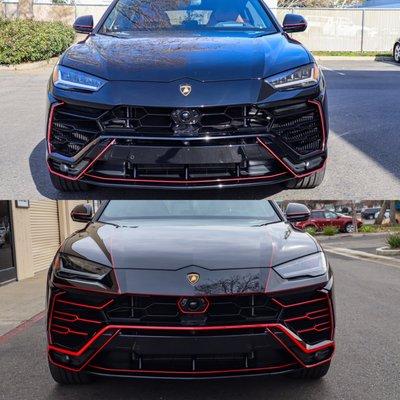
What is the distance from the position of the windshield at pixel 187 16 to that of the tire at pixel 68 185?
1505 mm

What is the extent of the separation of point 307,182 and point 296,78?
0.81m

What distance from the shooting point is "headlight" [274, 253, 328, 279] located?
11.0 feet

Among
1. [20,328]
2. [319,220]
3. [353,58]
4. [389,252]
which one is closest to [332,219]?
[319,220]

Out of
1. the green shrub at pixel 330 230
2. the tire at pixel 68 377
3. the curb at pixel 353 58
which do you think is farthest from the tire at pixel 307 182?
the green shrub at pixel 330 230

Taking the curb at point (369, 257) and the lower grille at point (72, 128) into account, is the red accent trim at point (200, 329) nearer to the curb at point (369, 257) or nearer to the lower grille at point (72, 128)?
the lower grille at point (72, 128)

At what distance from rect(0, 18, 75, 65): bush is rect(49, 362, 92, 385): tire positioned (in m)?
11.8

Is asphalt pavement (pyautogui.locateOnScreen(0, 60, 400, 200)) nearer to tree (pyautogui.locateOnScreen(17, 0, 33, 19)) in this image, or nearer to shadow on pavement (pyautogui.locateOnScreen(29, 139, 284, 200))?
shadow on pavement (pyautogui.locateOnScreen(29, 139, 284, 200))

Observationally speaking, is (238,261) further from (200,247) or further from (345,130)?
(345,130)

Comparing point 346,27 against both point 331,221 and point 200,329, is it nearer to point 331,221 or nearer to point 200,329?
point 331,221

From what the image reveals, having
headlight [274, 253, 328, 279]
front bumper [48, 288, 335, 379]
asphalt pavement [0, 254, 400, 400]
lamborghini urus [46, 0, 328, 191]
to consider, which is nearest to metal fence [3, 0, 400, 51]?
asphalt pavement [0, 254, 400, 400]

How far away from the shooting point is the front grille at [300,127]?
3963 millimetres

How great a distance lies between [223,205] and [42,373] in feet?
6.57

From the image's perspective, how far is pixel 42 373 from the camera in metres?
4.79

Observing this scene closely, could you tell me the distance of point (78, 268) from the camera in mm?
3451
